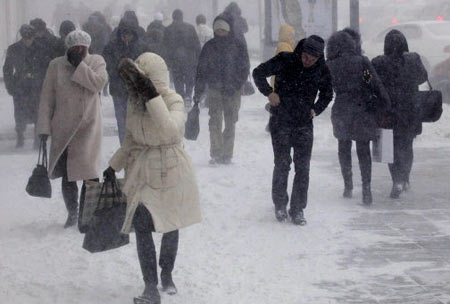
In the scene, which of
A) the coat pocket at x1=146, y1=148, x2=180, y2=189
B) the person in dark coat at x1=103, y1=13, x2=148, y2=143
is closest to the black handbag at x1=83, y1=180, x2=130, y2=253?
the coat pocket at x1=146, y1=148, x2=180, y2=189

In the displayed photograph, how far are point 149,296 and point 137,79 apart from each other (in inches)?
54.9

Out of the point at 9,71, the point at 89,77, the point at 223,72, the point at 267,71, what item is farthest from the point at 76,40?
the point at 9,71

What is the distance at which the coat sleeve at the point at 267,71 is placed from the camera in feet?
28.6

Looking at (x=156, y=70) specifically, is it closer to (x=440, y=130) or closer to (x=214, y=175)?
(x=214, y=175)

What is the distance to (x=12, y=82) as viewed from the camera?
A: 46.0ft

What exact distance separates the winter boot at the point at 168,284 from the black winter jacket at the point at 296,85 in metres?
2.57

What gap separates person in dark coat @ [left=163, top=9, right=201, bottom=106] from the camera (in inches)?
→ 730

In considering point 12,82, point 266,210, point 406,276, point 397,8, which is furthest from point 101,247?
point 397,8

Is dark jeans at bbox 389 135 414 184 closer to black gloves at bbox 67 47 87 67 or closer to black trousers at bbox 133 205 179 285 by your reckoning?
black gloves at bbox 67 47 87 67

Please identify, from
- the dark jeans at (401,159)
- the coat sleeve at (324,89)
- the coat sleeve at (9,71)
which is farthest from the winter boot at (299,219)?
the coat sleeve at (9,71)

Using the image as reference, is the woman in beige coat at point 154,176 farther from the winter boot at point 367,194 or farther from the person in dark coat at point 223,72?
the person in dark coat at point 223,72

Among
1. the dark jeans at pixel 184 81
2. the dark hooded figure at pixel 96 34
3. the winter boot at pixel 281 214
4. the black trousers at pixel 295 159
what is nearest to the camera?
the black trousers at pixel 295 159

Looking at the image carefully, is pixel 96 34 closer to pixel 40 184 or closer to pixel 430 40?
pixel 430 40

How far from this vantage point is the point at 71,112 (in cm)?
853
